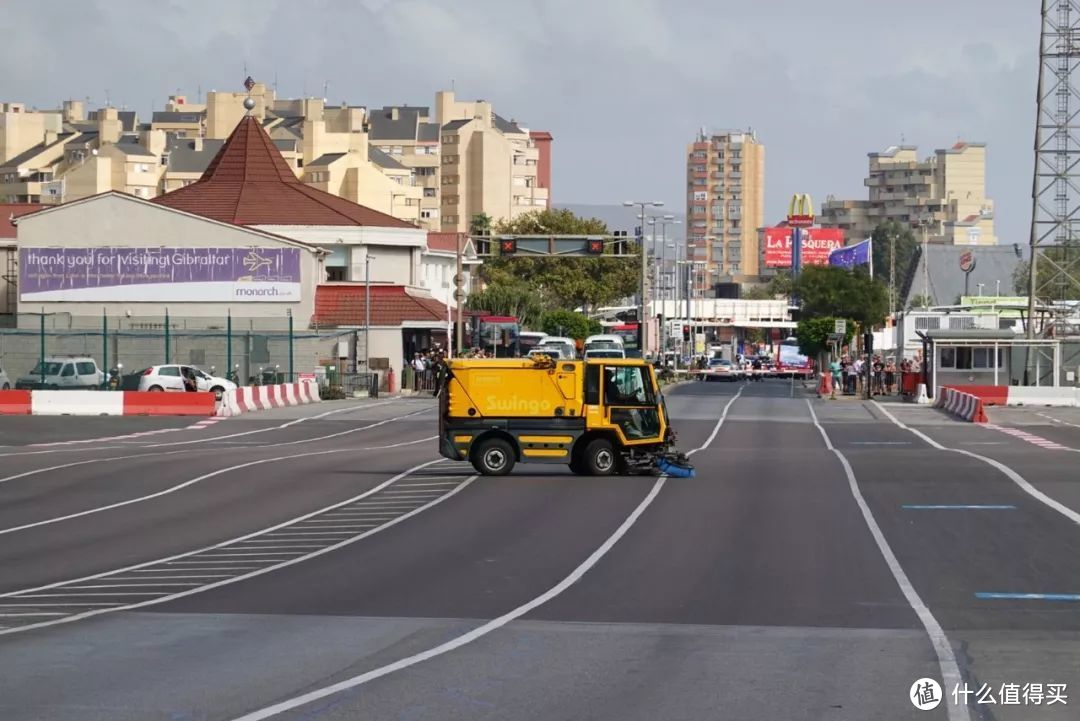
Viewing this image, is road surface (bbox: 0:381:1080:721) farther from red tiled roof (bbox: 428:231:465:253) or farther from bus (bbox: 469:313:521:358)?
red tiled roof (bbox: 428:231:465:253)

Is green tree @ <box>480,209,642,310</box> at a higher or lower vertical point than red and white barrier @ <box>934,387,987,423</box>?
higher

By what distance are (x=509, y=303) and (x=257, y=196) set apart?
35329 millimetres

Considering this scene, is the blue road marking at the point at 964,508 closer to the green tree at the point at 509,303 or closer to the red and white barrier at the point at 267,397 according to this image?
the red and white barrier at the point at 267,397

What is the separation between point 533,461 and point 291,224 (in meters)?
53.7

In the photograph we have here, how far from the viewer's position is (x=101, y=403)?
52594 mm

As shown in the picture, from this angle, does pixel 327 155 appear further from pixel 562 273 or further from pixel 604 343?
pixel 604 343

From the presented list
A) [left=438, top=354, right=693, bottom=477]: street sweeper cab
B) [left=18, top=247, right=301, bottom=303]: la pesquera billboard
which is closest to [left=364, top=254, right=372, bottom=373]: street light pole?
[left=18, top=247, right=301, bottom=303]: la pesquera billboard

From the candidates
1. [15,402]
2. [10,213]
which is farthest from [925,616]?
[10,213]

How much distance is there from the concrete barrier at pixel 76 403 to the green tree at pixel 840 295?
67.1 meters

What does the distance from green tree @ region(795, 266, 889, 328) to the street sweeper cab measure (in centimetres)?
8249

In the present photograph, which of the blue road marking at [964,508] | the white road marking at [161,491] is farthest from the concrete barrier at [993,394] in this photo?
the blue road marking at [964,508]

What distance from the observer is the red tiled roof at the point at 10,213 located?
84475 millimetres

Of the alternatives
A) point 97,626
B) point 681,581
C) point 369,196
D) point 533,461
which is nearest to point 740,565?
point 681,581

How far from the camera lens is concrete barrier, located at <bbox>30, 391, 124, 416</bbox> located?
52438 millimetres
